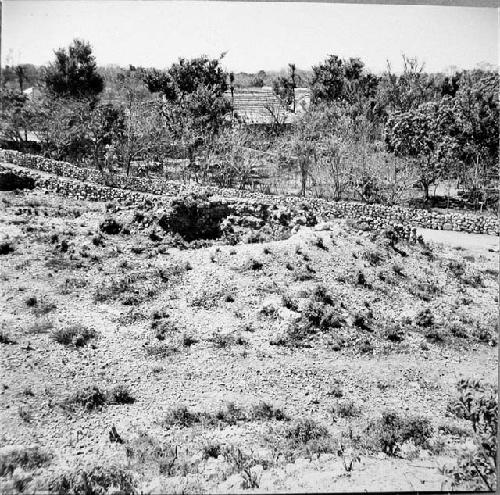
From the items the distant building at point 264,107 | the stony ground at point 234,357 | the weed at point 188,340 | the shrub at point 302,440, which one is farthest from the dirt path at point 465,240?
the distant building at point 264,107

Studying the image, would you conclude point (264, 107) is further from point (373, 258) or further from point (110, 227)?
point (373, 258)

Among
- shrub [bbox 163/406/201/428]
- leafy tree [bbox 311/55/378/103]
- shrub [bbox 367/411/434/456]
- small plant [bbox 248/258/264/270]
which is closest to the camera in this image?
shrub [bbox 367/411/434/456]

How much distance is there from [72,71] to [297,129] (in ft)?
50.3

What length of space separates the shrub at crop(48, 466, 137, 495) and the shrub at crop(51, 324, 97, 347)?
373cm

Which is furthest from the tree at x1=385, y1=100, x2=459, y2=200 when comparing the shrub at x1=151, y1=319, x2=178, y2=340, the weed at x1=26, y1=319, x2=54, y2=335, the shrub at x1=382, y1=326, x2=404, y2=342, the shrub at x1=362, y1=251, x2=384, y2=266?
the weed at x1=26, y1=319, x2=54, y2=335

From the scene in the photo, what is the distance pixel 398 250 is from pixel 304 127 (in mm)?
16637

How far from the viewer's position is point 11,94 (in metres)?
32.8

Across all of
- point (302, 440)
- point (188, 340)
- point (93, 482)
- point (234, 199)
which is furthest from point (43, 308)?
point (234, 199)

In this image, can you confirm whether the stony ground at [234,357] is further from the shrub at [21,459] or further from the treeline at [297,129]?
the treeline at [297,129]

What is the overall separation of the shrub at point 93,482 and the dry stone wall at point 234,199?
35.8 feet

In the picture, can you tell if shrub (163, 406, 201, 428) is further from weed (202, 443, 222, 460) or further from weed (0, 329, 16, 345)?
weed (0, 329, 16, 345)

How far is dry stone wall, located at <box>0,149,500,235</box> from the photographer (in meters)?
18.0

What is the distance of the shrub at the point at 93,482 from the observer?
21.3 feet

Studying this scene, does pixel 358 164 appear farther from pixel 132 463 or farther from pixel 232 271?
pixel 132 463
